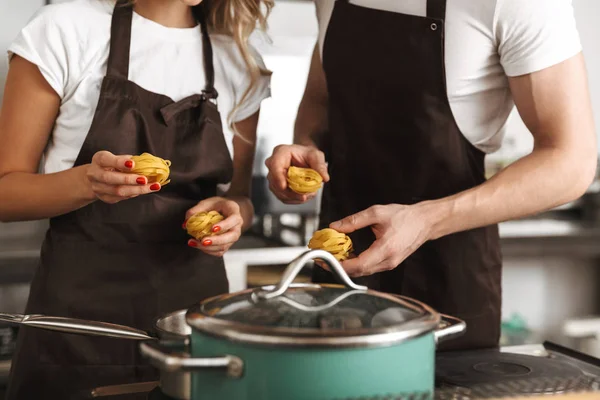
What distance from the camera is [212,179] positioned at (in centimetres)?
169

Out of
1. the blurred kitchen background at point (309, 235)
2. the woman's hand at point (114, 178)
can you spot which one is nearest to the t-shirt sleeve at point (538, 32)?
the woman's hand at point (114, 178)

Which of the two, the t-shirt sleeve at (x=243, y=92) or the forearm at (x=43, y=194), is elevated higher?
the t-shirt sleeve at (x=243, y=92)

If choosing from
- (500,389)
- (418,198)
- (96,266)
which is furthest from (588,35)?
(500,389)

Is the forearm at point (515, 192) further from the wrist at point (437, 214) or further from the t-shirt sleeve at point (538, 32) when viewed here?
the t-shirt sleeve at point (538, 32)

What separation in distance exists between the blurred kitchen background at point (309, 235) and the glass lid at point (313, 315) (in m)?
1.90

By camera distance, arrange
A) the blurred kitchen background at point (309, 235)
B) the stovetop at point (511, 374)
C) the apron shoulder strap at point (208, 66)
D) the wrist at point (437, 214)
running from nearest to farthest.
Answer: the stovetop at point (511, 374) → the wrist at point (437, 214) → the apron shoulder strap at point (208, 66) → the blurred kitchen background at point (309, 235)

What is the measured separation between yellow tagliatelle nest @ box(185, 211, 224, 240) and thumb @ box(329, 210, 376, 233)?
398 mm

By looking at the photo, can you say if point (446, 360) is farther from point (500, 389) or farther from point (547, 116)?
point (547, 116)

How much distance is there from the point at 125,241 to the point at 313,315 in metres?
0.93

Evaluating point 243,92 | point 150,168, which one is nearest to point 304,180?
point 150,168

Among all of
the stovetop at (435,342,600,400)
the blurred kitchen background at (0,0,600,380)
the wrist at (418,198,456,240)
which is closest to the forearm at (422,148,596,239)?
the wrist at (418,198,456,240)

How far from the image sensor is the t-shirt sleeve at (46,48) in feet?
4.90

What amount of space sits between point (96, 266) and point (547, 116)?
3.27ft

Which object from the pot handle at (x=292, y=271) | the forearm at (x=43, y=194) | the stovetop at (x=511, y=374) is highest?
the forearm at (x=43, y=194)
